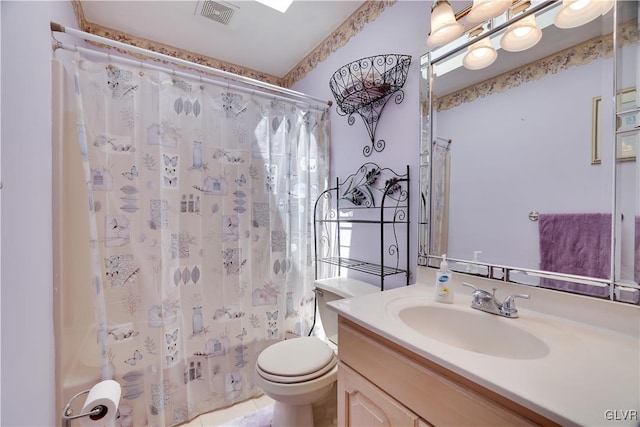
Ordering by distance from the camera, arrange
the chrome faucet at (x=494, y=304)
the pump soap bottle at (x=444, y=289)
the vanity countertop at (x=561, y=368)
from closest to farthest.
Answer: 1. the vanity countertop at (x=561, y=368)
2. the chrome faucet at (x=494, y=304)
3. the pump soap bottle at (x=444, y=289)

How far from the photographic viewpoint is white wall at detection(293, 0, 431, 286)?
1.34 m

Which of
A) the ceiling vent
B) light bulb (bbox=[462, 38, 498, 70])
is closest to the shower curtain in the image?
light bulb (bbox=[462, 38, 498, 70])

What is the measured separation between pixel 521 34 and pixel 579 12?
5.9 inches

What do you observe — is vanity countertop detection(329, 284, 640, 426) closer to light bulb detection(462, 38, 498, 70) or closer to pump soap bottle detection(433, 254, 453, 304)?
pump soap bottle detection(433, 254, 453, 304)

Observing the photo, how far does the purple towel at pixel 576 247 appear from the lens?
0.76m

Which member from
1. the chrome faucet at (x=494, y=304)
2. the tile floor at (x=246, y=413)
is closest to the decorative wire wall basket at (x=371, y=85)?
the chrome faucet at (x=494, y=304)

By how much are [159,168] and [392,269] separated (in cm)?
141

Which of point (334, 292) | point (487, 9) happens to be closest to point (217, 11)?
point (487, 9)

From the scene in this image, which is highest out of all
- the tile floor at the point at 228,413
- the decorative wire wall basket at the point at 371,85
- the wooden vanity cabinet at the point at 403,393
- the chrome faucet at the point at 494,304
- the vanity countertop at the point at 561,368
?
the decorative wire wall basket at the point at 371,85

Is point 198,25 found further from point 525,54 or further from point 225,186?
point 525,54

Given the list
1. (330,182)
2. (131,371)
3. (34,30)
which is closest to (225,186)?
(330,182)

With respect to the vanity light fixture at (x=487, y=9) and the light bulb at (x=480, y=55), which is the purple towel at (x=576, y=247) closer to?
the light bulb at (x=480, y=55)

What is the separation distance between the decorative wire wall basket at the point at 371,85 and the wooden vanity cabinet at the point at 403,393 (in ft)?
3.72

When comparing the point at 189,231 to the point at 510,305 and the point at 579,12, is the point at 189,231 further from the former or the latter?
the point at 579,12
